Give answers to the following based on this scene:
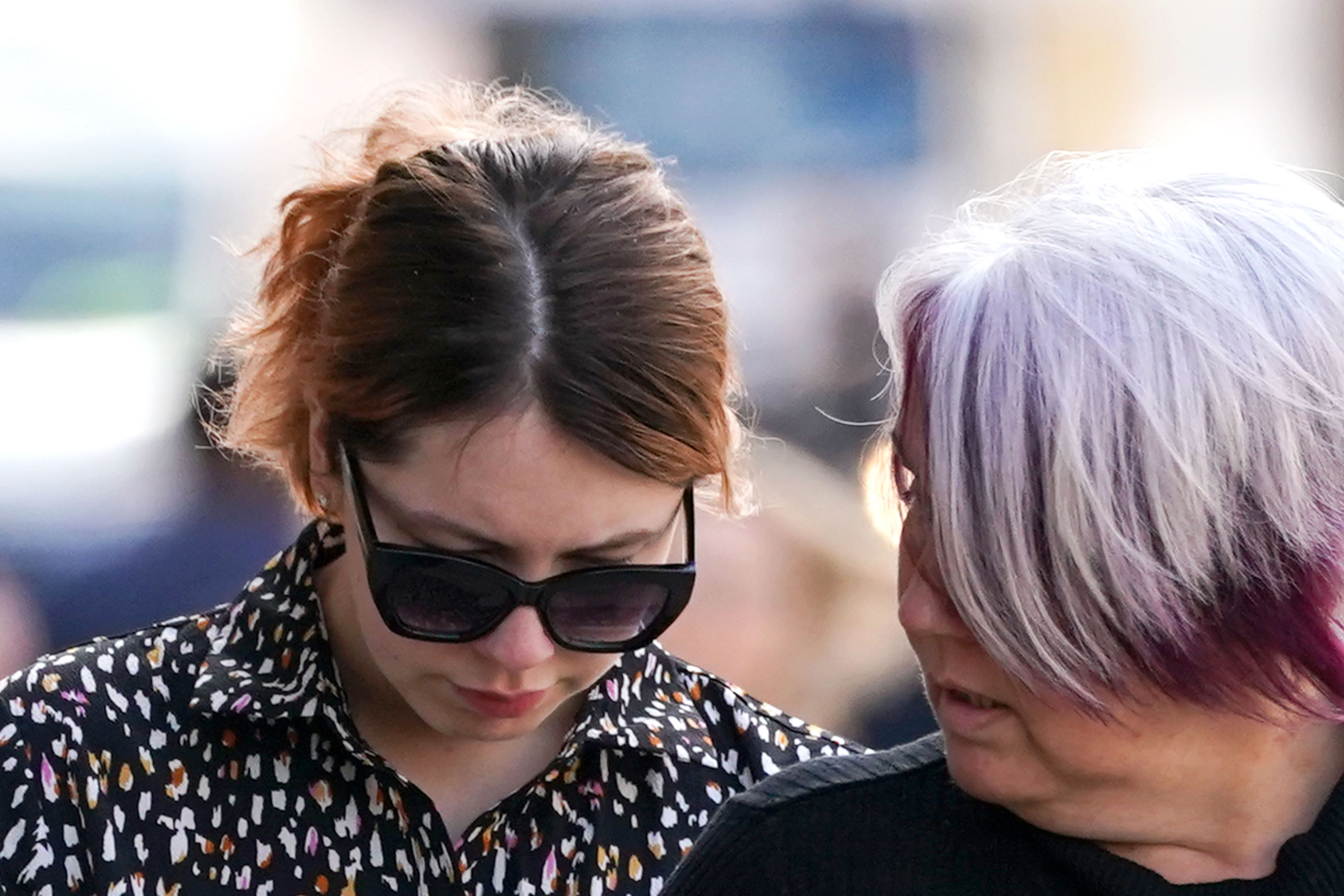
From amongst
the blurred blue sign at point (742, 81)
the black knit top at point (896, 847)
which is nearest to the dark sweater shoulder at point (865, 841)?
the black knit top at point (896, 847)

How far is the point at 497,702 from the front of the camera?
186cm

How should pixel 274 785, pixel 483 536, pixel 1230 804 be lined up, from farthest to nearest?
pixel 274 785, pixel 483 536, pixel 1230 804

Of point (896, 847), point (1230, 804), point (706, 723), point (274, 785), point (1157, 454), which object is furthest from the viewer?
point (706, 723)

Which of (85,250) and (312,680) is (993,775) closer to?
(312,680)

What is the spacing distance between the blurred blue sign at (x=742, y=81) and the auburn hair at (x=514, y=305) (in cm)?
146

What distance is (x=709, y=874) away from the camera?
5.28ft

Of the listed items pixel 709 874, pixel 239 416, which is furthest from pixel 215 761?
pixel 709 874

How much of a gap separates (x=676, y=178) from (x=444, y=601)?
6.34 feet

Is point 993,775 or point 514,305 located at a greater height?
point 514,305

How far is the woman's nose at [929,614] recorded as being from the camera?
4.76 feet

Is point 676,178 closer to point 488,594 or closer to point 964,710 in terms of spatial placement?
point 488,594

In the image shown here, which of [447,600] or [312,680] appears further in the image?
[312,680]

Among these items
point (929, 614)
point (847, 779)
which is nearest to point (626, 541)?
point (847, 779)

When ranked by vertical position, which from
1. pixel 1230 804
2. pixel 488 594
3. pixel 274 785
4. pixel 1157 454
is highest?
pixel 1157 454
